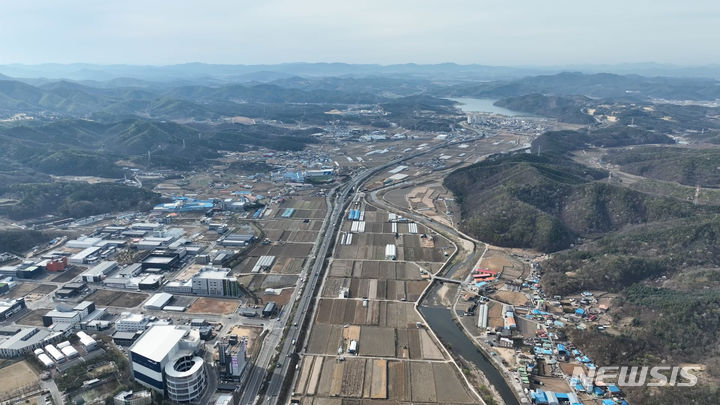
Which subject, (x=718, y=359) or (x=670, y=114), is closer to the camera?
(x=718, y=359)

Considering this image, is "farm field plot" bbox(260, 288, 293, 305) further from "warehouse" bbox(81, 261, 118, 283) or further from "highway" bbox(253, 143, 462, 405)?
"warehouse" bbox(81, 261, 118, 283)

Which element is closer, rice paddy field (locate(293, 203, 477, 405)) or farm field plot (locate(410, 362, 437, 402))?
farm field plot (locate(410, 362, 437, 402))

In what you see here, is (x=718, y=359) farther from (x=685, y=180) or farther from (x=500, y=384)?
(x=685, y=180)

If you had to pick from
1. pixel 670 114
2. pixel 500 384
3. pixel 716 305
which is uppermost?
pixel 670 114

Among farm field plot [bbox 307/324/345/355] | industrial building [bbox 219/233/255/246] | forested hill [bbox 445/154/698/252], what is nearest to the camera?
farm field plot [bbox 307/324/345/355]

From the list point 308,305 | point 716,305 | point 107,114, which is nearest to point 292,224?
point 308,305

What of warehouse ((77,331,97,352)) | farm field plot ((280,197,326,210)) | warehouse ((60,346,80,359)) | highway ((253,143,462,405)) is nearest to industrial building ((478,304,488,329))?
highway ((253,143,462,405))
